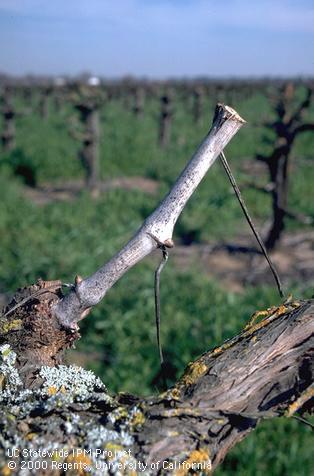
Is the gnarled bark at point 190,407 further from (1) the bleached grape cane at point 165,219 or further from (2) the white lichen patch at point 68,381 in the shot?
(1) the bleached grape cane at point 165,219

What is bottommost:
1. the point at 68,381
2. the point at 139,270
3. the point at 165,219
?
the point at 139,270

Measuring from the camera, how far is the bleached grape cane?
1249 millimetres

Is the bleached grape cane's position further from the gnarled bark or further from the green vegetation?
the green vegetation

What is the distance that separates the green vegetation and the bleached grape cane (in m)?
2.39

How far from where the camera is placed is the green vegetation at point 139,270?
431 cm

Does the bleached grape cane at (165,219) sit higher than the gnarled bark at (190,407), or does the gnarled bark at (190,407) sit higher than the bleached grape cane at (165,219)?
the bleached grape cane at (165,219)

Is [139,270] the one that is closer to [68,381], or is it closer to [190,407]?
[68,381]

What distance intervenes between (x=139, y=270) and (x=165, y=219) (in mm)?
5801

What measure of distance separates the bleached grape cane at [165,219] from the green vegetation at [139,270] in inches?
94.2

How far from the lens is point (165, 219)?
Answer: 4.19 ft

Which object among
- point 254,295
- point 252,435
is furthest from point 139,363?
point 254,295

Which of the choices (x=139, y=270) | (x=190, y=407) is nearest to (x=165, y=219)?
(x=190, y=407)

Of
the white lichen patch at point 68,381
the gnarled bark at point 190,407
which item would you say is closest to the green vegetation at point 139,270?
the white lichen patch at point 68,381

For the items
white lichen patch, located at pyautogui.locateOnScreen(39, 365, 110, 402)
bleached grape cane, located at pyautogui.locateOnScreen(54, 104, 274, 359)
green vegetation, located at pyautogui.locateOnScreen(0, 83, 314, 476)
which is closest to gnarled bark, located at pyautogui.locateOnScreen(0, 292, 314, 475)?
white lichen patch, located at pyautogui.locateOnScreen(39, 365, 110, 402)
